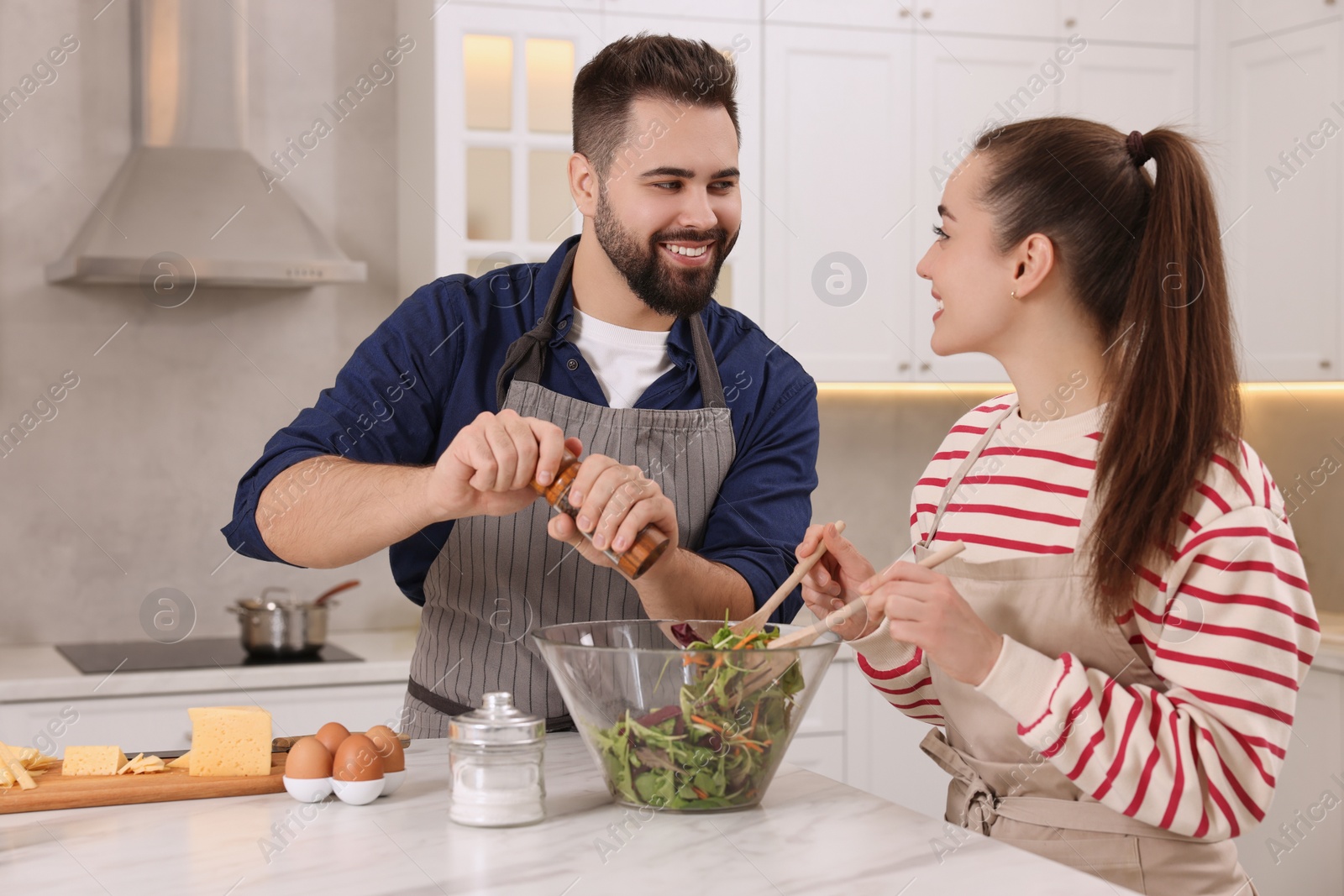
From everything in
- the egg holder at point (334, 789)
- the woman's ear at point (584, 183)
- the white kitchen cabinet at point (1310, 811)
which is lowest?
the white kitchen cabinet at point (1310, 811)

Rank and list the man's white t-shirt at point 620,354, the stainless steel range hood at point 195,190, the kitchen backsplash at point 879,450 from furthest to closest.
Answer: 1. the kitchen backsplash at point 879,450
2. the stainless steel range hood at point 195,190
3. the man's white t-shirt at point 620,354

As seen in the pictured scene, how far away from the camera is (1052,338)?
1323 mm

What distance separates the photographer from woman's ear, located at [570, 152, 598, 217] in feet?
5.78

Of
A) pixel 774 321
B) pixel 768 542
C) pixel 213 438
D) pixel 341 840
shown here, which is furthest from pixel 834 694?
pixel 341 840

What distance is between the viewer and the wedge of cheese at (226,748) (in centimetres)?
119

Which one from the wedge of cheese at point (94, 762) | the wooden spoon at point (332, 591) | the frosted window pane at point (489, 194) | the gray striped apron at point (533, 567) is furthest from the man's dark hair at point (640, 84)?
the wooden spoon at point (332, 591)

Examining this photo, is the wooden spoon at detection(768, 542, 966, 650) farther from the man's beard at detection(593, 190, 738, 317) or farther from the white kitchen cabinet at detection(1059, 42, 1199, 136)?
the white kitchen cabinet at detection(1059, 42, 1199, 136)

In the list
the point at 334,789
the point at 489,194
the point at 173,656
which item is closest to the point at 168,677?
the point at 173,656

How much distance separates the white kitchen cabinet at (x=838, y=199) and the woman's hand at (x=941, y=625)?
6.21 feet

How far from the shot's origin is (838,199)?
120 inches

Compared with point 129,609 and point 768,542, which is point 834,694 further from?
point 129,609

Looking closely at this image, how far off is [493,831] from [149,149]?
7.62ft

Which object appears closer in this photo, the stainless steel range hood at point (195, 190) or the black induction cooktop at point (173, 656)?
the black induction cooktop at point (173, 656)

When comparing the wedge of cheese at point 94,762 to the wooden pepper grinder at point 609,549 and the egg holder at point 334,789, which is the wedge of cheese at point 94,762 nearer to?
the egg holder at point 334,789
